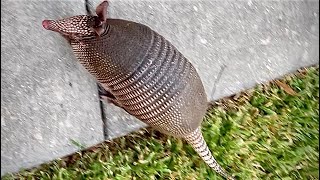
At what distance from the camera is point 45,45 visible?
2301 millimetres

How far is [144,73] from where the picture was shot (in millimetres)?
2158

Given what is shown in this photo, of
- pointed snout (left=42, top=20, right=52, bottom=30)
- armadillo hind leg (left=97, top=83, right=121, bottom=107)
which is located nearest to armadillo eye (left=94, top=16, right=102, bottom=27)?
pointed snout (left=42, top=20, right=52, bottom=30)

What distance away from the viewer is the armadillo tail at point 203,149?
249cm

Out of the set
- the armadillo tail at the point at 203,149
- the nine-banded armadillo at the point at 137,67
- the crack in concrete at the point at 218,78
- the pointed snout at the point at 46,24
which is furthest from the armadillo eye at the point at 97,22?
the crack in concrete at the point at 218,78

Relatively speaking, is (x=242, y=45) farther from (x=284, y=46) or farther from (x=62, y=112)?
(x=62, y=112)

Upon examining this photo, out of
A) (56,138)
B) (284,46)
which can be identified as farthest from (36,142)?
(284,46)

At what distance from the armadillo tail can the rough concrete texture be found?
464 millimetres

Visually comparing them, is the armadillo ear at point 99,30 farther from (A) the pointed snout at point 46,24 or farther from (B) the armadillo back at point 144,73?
(A) the pointed snout at point 46,24

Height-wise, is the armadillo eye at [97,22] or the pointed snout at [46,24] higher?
the armadillo eye at [97,22]

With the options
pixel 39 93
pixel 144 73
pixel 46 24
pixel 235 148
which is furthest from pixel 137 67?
pixel 235 148

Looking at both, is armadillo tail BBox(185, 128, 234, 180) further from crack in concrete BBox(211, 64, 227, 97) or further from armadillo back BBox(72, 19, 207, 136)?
crack in concrete BBox(211, 64, 227, 97)

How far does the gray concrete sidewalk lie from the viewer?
7.46ft

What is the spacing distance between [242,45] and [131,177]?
3.14 feet

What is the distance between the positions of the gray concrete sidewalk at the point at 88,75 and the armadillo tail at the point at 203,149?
1.13 ft
